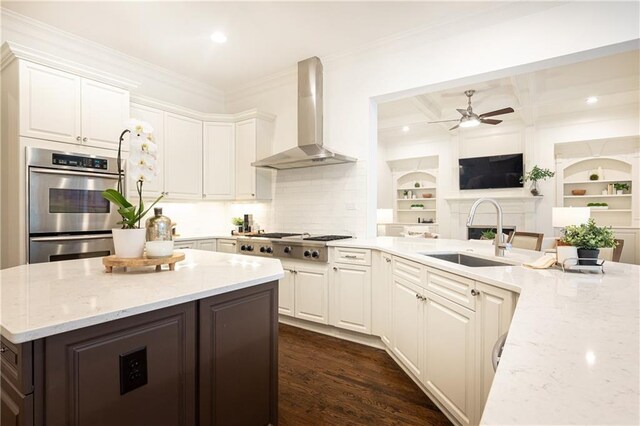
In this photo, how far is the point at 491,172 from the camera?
21.8 feet

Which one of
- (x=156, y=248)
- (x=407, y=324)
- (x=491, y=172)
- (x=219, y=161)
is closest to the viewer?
(x=156, y=248)

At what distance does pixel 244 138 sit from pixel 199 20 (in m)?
1.48

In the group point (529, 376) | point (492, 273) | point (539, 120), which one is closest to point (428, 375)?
point (492, 273)

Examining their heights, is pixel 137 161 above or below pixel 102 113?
below

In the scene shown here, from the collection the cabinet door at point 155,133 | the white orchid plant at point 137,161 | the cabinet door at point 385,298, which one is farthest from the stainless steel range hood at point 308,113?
the white orchid plant at point 137,161

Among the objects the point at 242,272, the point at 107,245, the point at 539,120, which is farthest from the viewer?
the point at 539,120

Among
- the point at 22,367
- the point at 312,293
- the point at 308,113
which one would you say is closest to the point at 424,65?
the point at 308,113

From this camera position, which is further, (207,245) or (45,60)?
(207,245)

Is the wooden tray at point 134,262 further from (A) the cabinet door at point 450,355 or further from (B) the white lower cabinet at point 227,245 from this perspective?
(B) the white lower cabinet at point 227,245

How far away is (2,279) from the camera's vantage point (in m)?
1.37

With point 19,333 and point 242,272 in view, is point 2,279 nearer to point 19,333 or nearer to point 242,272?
point 19,333

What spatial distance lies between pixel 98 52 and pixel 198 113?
117 centimetres

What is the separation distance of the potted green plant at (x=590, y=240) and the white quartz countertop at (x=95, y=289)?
150 centimetres

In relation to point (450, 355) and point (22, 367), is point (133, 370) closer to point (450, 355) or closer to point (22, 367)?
point (22, 367)
